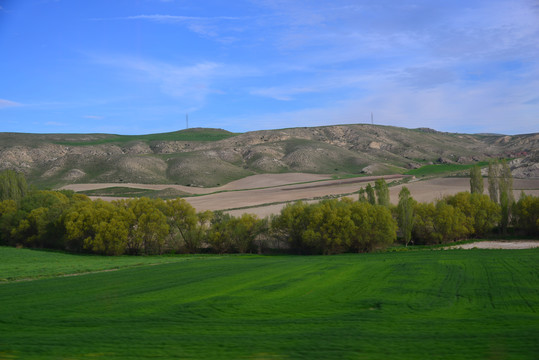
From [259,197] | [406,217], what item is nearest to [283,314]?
[406,217]

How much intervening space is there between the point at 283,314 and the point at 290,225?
3646 cm

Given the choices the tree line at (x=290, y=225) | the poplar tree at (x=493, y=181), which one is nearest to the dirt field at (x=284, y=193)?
the poplar tree at (x=493, y=181)

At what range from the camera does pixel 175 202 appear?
2357 inches

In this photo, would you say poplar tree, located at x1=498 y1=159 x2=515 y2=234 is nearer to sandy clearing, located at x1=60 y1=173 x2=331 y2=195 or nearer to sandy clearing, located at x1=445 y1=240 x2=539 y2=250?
sandy clearing, located at x1=445 y1=240 x2=539 y2=250

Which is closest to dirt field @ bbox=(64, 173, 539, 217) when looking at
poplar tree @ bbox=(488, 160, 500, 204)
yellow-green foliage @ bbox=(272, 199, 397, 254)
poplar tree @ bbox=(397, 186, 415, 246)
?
poplar tree @ bbox=(488, 160, 500, 204)

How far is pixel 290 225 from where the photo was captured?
5650 centimetres

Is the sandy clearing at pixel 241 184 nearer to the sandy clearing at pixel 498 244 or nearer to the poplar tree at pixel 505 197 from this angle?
the poplar tree at pixel 505 197

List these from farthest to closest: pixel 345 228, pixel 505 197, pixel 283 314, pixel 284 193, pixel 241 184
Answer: pixel 241 184, pixel 284 193, pixel 505 197, pixel 345 228, pixel 283 314

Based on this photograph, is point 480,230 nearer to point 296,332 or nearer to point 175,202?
point 175,202

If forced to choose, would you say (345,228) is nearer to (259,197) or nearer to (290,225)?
(290,225)

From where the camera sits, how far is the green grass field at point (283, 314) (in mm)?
14734

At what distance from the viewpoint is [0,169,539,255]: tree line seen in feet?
176

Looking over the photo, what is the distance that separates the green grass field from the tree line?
1886 cm

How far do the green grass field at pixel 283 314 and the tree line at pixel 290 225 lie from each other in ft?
61.9
